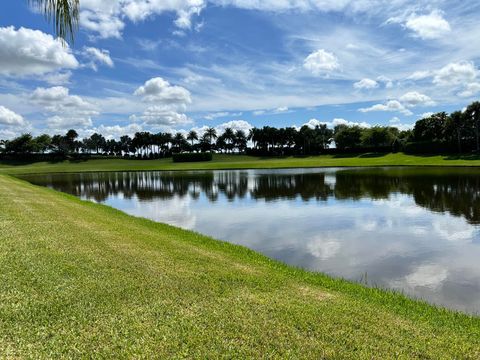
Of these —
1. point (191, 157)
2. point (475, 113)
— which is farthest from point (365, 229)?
point (191, 157)

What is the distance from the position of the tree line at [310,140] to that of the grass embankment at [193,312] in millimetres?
99545

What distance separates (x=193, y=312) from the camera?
6.93 metres

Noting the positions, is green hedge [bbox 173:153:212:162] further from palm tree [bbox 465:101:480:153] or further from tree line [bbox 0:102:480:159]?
palm tree [bbox 465:101:480:153]

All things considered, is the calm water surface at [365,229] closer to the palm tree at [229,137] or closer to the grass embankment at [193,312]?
the grass embankment at [193,312]

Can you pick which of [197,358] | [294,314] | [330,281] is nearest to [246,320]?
[294,314]

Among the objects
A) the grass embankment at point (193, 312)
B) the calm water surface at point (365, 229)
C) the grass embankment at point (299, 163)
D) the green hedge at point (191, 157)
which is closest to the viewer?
the grass embankment at point (193, 312)

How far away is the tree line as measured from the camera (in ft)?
330

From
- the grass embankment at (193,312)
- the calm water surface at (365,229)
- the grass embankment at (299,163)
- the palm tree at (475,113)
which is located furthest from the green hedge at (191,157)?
the grass embankment at (193,312)

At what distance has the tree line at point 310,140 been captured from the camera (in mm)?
100562

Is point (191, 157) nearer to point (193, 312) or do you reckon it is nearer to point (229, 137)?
point (229, 137)

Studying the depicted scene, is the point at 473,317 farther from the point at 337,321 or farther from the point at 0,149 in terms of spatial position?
the point at 0,149

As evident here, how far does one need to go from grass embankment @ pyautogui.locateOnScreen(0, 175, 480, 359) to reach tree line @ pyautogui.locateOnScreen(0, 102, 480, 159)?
99545 mm

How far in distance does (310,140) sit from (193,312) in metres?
162

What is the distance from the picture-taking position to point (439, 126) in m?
111
